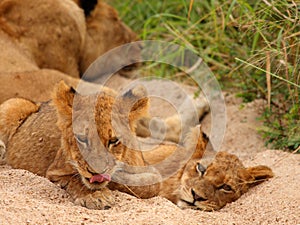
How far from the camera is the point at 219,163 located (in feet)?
14.8

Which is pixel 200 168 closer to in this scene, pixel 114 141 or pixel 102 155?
pixel 114 141

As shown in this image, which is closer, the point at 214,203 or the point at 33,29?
the point at 214,203

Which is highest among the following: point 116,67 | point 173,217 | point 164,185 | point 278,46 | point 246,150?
point 278,46

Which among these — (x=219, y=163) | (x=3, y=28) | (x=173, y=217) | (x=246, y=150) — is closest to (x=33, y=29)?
(x=3, y=28)

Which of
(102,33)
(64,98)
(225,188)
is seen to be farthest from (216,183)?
(102,33)

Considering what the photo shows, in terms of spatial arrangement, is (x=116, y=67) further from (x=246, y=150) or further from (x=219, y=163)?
(x=219, y=163)

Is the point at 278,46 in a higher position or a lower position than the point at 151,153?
higher

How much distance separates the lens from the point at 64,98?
430 cm

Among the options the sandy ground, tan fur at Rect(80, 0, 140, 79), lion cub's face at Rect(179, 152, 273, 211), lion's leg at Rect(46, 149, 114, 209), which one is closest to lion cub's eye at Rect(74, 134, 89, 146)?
lion's leg at Rect(46, 149, 114, 209)

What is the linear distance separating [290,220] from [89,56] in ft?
12.8

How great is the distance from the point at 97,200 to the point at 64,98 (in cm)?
69

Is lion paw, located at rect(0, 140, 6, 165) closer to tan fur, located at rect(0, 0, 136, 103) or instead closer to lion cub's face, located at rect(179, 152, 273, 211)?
tan fur, located at rect(0, 0, 136, 103)

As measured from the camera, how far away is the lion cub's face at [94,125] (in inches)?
153

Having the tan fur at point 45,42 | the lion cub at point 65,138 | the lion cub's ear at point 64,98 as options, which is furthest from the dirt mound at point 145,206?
the tan fur at point 45,42
